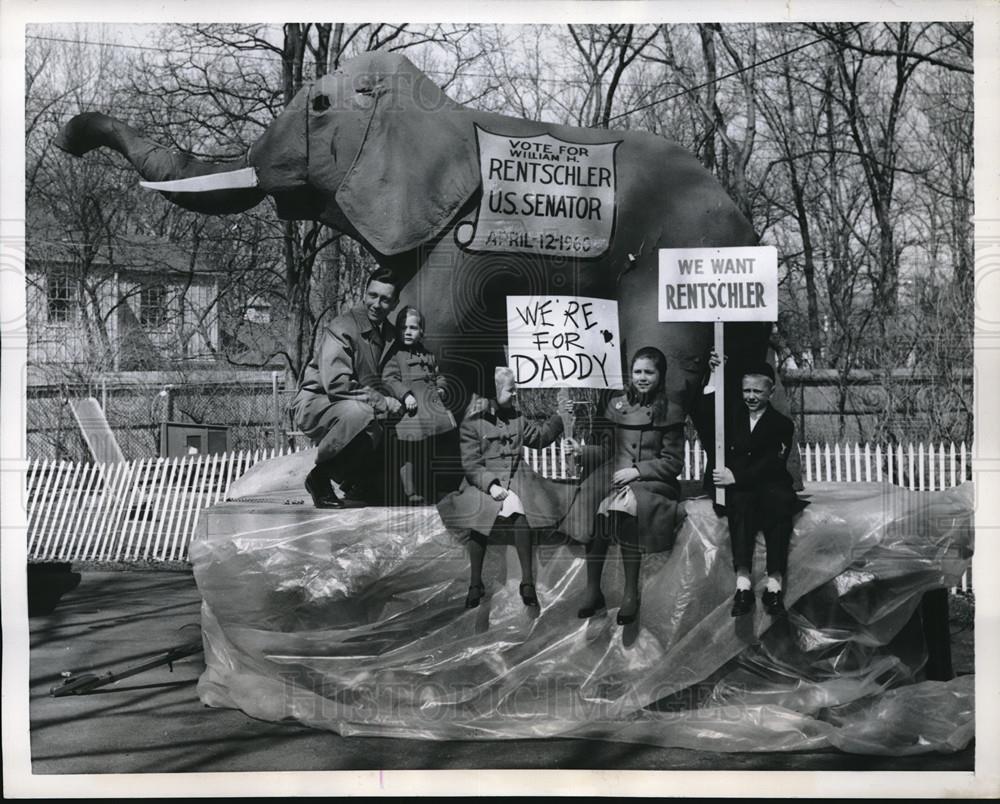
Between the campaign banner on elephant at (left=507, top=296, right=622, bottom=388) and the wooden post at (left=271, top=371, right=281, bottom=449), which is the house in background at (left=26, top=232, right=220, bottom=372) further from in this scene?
the campaign banner on elephant at (left=507, top=296, right=622, bottom=388)

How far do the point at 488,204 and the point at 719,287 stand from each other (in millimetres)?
1057

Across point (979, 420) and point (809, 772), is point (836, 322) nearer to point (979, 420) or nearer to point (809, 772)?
point (979, 420)

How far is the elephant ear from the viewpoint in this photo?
204 inches

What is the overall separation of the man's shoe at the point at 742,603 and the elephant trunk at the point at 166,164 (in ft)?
8.95

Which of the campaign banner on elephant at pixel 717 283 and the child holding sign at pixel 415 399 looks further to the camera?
the child holding sign at pixel 415 399

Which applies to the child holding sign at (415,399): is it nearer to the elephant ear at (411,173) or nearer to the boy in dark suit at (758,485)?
the elephant ear at (411,173)

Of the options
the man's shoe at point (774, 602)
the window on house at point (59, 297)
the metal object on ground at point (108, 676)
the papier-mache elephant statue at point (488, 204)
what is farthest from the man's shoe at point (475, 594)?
the window on house at point (59, 297)

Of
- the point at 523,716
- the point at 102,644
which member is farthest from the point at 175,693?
the point at 523,716

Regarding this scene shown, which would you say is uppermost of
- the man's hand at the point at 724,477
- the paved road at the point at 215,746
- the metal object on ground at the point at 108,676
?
the man's hand at the point at 724,477

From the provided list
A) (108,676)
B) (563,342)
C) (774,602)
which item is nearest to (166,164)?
(563,342)

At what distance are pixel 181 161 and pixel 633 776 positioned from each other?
10.8ft

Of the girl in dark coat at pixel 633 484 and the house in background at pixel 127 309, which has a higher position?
the house in background at pixel 127 309

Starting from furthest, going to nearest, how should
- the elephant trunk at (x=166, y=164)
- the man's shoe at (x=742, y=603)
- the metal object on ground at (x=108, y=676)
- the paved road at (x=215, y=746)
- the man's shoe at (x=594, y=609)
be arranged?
the metal object on ground at (x=108, y=676) < the elephant trunk at (x=166, y=164) < the man's shoe at (x=594, y=609) < the man's shoe at (x=742, y=603) < the paved road at (x=215, y=746)

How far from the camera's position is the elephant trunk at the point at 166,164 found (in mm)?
5258
